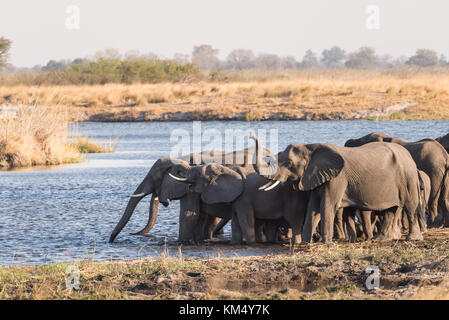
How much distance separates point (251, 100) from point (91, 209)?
29876 mm

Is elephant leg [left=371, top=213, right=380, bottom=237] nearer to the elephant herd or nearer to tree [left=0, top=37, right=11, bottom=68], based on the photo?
the elephant herd

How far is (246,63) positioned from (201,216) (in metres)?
143

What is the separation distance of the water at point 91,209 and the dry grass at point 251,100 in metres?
7.89

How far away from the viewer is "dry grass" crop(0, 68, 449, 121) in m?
41.2

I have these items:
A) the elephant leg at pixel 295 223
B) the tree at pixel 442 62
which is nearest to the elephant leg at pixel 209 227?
the elephant leg at pixel 295 223

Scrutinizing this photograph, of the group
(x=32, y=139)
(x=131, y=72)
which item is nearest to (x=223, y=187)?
(x=32, y=139)

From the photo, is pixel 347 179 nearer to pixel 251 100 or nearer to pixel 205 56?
pixel 251 100

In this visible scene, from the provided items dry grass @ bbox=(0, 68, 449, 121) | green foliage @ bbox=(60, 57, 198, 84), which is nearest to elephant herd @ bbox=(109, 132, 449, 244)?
dry grass @ bbox=(0, 68, 449, 121)

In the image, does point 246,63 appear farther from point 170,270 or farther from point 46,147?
point 170,270

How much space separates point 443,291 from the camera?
25.1ft

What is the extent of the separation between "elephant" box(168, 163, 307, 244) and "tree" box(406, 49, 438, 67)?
119m

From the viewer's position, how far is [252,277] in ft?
29.5
